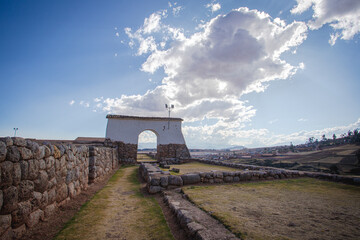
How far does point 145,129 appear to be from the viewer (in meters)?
19.8

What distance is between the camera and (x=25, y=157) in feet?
9.77

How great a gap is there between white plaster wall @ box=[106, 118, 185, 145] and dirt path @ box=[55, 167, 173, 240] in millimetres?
13754

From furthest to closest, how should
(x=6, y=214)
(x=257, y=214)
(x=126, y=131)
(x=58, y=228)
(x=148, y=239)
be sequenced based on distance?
(x=126, y=131)
(x=257, y=214)
(x=58, y=228)
(x=148, y=239)
(x=6, y=214)

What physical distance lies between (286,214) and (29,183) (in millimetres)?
5250

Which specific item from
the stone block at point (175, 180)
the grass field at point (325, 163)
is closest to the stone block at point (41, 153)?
the stone block at point (175, 180)

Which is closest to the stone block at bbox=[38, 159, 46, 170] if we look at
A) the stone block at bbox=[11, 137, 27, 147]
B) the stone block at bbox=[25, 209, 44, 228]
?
the stone block at bbox=[11, 137, 27, 147]

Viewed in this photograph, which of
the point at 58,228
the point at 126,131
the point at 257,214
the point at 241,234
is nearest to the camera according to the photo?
the point at 241,234

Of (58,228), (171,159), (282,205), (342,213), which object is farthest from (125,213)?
(171,159)

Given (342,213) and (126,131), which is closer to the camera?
(342,213)

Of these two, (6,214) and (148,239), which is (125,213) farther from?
(6,214)

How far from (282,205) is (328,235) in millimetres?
1652

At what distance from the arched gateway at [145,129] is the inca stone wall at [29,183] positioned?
14.0 meters

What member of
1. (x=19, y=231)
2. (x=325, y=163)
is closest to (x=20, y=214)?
(x=19, y=231)

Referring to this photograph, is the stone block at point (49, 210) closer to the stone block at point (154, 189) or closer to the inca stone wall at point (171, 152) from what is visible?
the stone block at point (154, 189)
